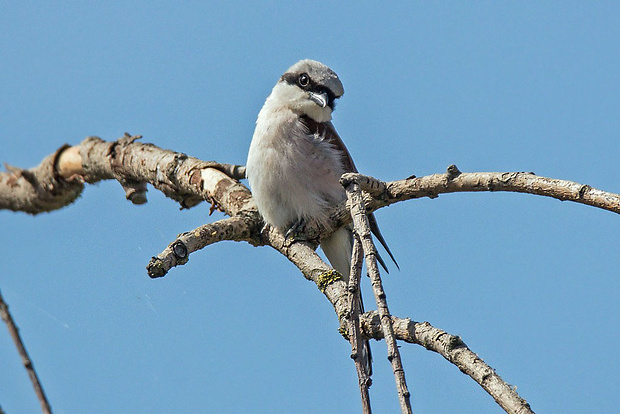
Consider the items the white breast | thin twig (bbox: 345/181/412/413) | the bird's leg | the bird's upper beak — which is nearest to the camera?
thin twig (bbox: 345/181/412/413)

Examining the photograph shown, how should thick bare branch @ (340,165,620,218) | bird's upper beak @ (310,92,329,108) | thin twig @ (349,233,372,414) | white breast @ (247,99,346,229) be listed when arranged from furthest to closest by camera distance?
bird's upper beak @ (310,92,329,108) → white breast @ (247,99,346,229) → thick bare branch @ (340,165,620,218) → thin twig @ (349,233,372,414)

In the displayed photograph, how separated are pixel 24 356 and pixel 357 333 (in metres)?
1.13

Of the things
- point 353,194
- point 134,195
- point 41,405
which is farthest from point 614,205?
point 134,195

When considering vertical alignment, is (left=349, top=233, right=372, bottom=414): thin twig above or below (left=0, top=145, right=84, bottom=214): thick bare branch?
below

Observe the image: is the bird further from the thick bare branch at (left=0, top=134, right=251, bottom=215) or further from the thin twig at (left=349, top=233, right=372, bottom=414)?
the thin twig at (left=349, top=233, right=372, bottom=414)

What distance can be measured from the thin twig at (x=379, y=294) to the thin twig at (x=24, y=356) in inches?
34.4

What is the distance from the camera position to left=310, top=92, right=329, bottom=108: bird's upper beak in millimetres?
5156

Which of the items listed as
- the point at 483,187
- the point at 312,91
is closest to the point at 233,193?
the point at 312,91

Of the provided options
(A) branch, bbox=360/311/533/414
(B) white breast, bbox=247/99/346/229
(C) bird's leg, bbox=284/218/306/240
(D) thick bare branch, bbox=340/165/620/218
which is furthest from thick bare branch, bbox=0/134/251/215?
(A) branch, bbox=360/311/533/414

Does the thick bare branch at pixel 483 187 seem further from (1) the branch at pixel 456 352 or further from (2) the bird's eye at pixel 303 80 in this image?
(2) the bird's eye at pixel 303 80

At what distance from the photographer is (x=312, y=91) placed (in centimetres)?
535

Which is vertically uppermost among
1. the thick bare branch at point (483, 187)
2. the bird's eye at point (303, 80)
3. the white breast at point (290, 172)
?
the bird's eye at point (303, 80)

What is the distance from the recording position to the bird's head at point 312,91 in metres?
5.29

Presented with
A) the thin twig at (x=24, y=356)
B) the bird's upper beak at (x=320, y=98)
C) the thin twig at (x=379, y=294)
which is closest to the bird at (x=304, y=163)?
the bird's upper beak at (x=320, y=98)
